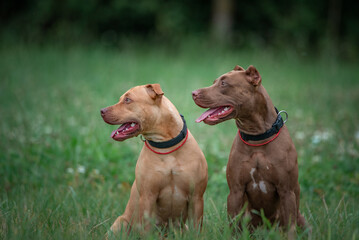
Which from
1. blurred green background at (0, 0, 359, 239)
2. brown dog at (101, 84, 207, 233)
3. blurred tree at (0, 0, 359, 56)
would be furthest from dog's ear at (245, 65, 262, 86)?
blurred tree at (0, 0, 359, 56)

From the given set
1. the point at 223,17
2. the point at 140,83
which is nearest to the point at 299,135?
the point at 140,83

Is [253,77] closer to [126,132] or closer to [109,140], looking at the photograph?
[126,132]

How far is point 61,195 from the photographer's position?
14.2 feet

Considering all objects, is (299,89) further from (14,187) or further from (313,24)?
(313,24)

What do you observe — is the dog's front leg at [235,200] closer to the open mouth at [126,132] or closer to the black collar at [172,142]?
the black collar at [172,142]

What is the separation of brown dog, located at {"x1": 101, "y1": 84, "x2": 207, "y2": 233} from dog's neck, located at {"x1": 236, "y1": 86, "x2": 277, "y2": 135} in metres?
0.51

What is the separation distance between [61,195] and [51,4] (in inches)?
595

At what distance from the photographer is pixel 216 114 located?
338 cm

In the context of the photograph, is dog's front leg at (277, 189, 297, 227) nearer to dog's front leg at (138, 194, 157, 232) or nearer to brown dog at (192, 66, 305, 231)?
brown dog at (192, 66, 305, 231)

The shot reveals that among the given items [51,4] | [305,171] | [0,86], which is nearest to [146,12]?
[51,4]

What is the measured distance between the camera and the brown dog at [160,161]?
11.3ft

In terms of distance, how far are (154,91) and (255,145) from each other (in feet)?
3.38

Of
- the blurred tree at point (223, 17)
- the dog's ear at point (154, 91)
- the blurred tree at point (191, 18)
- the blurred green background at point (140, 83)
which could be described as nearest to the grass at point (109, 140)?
the blurred green background at point (140, 83)

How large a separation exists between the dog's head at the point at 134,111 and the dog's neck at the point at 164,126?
53 millimetres
